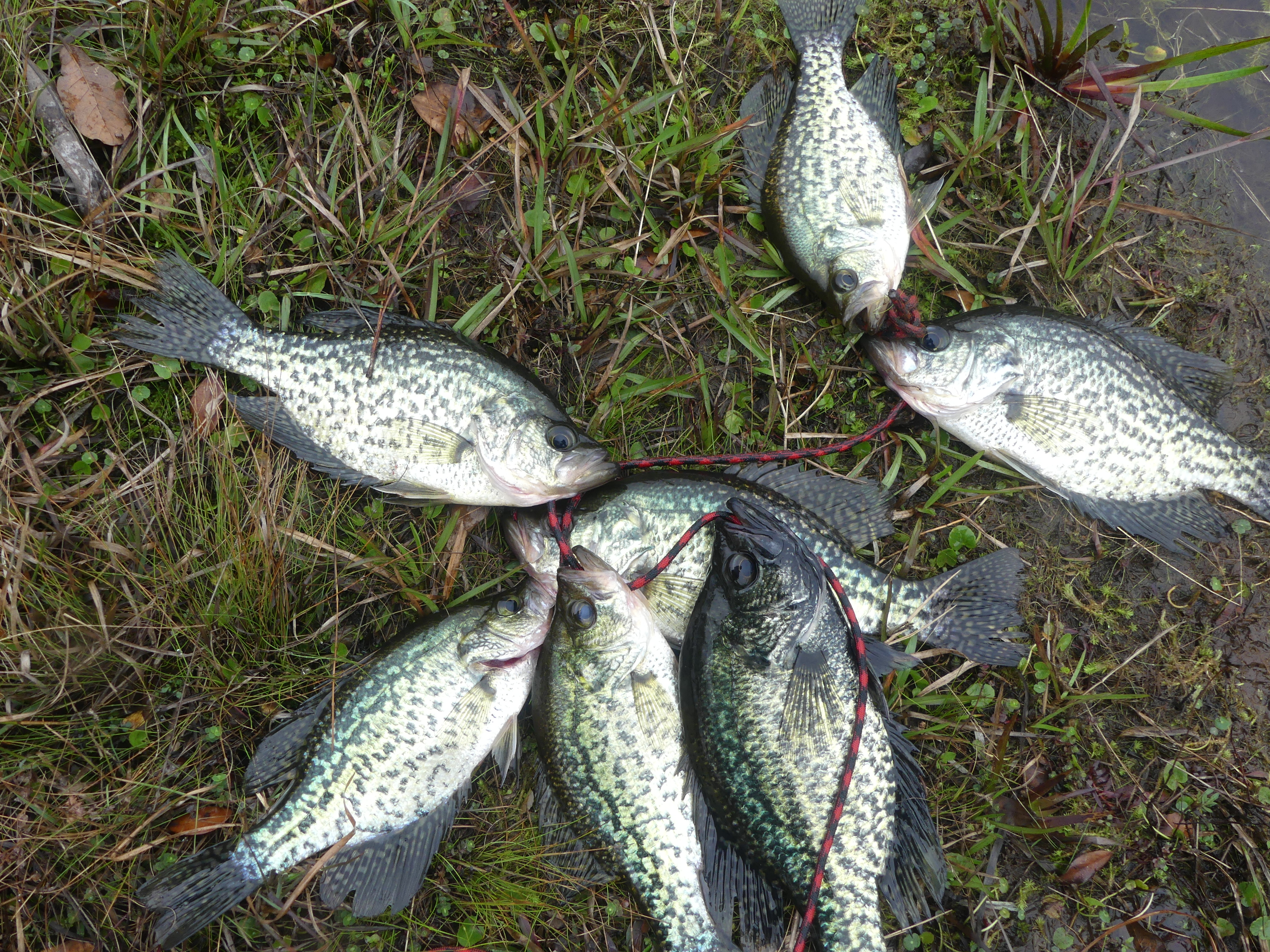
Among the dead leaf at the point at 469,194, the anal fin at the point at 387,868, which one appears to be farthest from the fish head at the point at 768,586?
the dead leaf at the point at 469,194

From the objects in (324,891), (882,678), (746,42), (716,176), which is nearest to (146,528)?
(324,891)

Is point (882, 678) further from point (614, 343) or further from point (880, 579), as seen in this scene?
point (614, 343)

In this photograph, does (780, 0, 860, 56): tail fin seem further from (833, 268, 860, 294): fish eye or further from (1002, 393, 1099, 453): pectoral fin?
(1002, 393, 1099, 453): pectoral fin

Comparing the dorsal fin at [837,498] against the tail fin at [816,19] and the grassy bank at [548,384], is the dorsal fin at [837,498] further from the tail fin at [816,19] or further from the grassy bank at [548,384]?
the tail fin at [816,19]

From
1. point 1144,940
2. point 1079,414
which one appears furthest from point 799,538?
point 1144,940

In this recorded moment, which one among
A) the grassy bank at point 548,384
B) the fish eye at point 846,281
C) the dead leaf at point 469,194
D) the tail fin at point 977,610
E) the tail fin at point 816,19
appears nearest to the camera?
the grassy bank at point 548,384

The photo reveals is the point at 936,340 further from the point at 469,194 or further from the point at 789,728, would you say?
the point at 469,194

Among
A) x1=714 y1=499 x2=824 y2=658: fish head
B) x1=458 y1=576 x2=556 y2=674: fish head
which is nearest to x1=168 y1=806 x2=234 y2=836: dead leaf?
x1=458 y1=576 x2=556 y2=674: fish head
